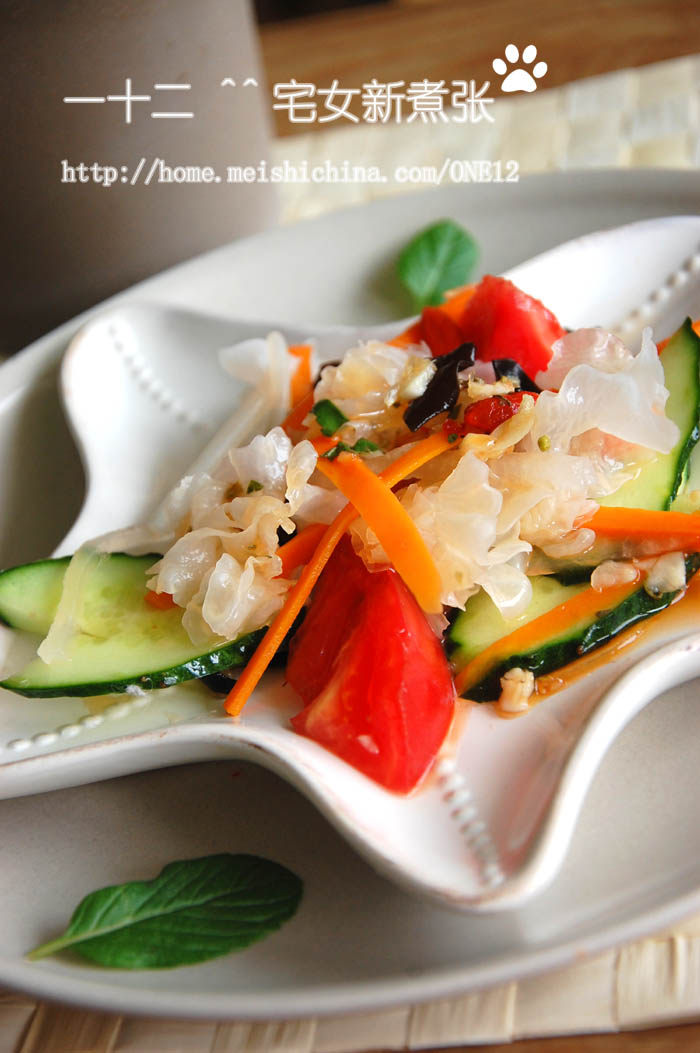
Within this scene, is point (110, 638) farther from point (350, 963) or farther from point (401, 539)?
point (350, 963)

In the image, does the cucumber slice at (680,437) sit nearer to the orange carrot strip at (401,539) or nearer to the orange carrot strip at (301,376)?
the orange carrot strip at (401,539)

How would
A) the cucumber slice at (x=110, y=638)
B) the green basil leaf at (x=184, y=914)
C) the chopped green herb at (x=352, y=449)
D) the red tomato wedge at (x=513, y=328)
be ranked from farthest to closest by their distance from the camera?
the red tomato wedge at (x=513, y=328) < the chopped green herb at (x=352, y=449) < the cucumber slice at (x=110, y=638) < the green basil leaf at (x=184, y=914)

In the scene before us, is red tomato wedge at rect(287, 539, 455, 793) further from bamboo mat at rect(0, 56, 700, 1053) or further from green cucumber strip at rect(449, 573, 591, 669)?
bamboo mat at rect(0, 56, 700, 1053)

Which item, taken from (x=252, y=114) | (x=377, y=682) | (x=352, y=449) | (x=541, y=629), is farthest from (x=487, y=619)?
(x=252, y=114)

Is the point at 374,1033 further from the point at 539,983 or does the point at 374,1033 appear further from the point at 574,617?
the point at 574,617

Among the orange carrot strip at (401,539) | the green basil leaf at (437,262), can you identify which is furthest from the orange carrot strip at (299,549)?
the green basil leaf at (437,262)

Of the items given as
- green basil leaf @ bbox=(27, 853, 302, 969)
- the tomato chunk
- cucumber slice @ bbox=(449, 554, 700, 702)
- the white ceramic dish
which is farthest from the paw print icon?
green basil leaf @ bbox=(27, 853, 302, 969)
